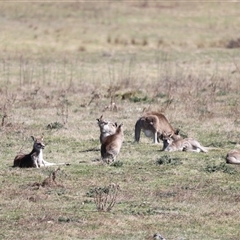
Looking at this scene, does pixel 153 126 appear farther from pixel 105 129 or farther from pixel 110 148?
pixel 110 148

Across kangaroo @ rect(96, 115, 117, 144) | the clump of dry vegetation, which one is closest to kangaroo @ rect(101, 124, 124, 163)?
kangaroo @ rect(96, 115, 117, 144)

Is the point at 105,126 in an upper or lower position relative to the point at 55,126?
upper


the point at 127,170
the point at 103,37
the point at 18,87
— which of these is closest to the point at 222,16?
the point at 103,37

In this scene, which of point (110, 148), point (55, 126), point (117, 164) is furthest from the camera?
point (55, 126)

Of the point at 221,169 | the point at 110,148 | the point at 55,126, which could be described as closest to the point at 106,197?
the point at 221,169

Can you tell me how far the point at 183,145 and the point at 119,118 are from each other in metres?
6.12

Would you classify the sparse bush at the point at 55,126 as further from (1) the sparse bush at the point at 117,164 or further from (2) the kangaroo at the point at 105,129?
(1) the sparse bush at the point at 117,164

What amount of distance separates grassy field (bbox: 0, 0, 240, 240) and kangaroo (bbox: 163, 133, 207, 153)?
281 millimetres

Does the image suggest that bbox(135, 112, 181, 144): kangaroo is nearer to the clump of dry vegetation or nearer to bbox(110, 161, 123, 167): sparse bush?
bbox(110, 161, 123, 167): sparse bush

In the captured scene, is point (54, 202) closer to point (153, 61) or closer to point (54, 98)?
point (54, 98)

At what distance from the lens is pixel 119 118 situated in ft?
84.4

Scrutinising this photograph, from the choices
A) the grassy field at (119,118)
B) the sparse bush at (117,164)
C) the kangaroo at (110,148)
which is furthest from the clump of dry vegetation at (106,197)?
the kangaroo at (110,148)

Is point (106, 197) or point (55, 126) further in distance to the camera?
point (55, 126)

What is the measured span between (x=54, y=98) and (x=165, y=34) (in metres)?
26.6
